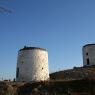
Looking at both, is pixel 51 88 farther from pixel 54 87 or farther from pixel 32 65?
pixel 32 65

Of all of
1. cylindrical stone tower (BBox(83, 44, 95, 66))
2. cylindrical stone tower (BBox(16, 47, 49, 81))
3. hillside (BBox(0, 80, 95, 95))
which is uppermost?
cylindrical stone tower (BBox(83, 44, 95, 66))

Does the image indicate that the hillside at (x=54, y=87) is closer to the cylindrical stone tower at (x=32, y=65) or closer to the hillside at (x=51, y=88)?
the hillside at (x=51, y=88)

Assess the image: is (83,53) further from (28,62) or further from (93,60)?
(28,62)

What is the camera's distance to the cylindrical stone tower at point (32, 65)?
37.3m

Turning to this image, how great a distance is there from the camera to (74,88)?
28.8 m

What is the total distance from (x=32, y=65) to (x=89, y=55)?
44.1 feet

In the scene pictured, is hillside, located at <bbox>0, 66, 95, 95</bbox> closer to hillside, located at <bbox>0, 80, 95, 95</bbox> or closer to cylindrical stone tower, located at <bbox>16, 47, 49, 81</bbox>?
hillside, located at <bbox>0, 80, 95, 95</bbox>

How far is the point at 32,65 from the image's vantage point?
123 ft

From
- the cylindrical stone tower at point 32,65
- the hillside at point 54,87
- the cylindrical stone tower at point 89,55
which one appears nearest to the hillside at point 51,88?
the hillside at point 54,87

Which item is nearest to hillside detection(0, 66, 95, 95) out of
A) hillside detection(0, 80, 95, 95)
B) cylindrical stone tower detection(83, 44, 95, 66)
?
hillside detection(0, 80, 95, 95)

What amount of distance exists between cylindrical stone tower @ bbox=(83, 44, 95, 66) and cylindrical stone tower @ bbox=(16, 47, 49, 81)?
10.8 meters

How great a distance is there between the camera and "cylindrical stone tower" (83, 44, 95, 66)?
46.2 meters

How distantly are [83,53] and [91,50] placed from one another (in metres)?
2.34

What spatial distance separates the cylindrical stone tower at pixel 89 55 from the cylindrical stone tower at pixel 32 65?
35.4 ft
